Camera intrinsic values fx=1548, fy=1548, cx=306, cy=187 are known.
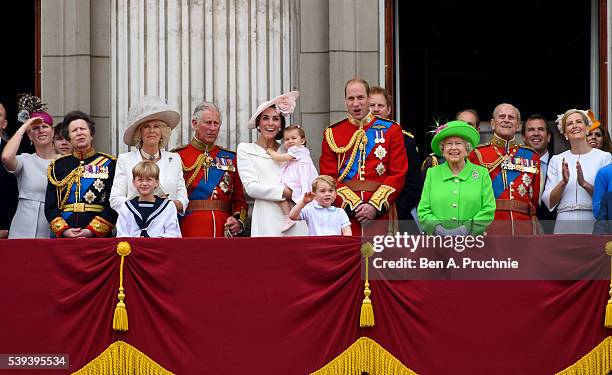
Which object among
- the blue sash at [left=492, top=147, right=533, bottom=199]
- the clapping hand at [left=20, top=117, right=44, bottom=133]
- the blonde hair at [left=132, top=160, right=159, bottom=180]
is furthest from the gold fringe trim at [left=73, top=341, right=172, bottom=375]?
the blue sash at [left=492, top=147, right=533, bottom=199]

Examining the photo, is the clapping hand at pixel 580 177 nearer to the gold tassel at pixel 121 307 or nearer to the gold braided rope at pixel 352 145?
the gold braided rope at pixel 352 145

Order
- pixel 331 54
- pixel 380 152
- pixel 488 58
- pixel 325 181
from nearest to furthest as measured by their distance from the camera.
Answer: pixel 325 181 → pixel 380 152 → pixel 331 54 → pixel 488 58

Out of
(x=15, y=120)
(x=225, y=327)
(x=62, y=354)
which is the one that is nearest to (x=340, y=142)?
(x=225, y=327)

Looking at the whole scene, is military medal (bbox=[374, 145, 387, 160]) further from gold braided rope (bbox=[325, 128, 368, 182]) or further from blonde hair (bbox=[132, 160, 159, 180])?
blonde hair (bbox=[132, 160, 159, 180])

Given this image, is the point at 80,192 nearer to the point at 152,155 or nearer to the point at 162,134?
the point at 152,155

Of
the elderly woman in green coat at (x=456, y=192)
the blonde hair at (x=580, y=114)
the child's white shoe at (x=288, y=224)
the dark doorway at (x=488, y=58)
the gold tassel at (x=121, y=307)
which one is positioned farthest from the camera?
the dark doorway at (x=488, y=58)

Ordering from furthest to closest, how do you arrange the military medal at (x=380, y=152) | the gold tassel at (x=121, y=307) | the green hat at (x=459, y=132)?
the military medal at (x=380, y=152) → the green hat at (x=459, y=132) → the gold tassel at (x=121, y=307)

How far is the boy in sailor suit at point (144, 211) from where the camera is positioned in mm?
11805

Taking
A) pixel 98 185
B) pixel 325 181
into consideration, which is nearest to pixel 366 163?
pixel 325 181

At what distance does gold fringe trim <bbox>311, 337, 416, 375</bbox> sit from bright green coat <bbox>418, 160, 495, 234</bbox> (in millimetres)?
995

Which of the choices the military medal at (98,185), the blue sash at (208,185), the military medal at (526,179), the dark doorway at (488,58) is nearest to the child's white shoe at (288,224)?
the blue sash at (208,185)

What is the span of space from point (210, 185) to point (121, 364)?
2059mm

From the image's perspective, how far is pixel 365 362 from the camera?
11.2m

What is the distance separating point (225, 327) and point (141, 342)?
63 cm
